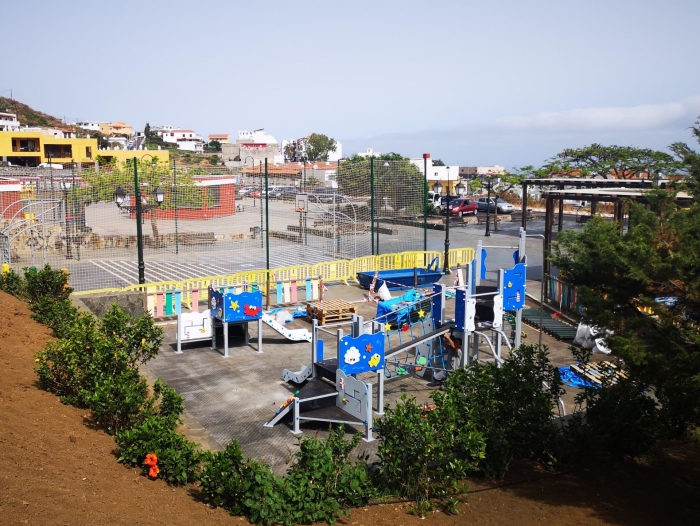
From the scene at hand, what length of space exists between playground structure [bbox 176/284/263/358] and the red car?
33.1 m

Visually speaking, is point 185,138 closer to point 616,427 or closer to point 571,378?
point 571,378

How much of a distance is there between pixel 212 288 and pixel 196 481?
822 cm

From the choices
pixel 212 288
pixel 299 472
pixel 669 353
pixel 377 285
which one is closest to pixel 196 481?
pixel 299 472

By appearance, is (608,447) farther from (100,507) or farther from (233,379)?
(233,379)

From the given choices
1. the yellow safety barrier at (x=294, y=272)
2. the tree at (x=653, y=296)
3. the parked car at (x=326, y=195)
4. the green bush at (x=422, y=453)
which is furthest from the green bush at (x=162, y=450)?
the parked car at (x=326, y=195)

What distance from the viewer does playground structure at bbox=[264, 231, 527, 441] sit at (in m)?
10.2

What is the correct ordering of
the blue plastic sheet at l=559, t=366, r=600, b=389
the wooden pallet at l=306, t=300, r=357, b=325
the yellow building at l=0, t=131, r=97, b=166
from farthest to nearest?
the yellow building at l=0, t=131, r=97, b=166, the wooden pallet at l=306, t=300, r=357, b=325, the blue plastic sheet at l=559, t=366, r=600, b=389

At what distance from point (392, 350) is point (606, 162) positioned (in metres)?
40.6

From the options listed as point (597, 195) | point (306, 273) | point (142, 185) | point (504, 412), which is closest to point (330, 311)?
point (306, 273)

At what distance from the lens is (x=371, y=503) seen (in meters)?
6.98

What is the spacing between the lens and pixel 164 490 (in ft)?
21.5

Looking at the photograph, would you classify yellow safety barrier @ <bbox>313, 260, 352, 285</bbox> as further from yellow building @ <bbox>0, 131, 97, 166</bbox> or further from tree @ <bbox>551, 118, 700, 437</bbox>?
yellow building @ <bbox>0, 131, 97, 166</bbox>

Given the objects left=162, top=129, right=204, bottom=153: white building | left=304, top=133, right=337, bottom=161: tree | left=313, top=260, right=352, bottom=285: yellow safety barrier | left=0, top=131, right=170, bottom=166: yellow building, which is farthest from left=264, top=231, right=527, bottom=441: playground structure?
left=162, top=129, right=204, bottom=153: white building

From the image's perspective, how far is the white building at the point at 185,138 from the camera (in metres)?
150
